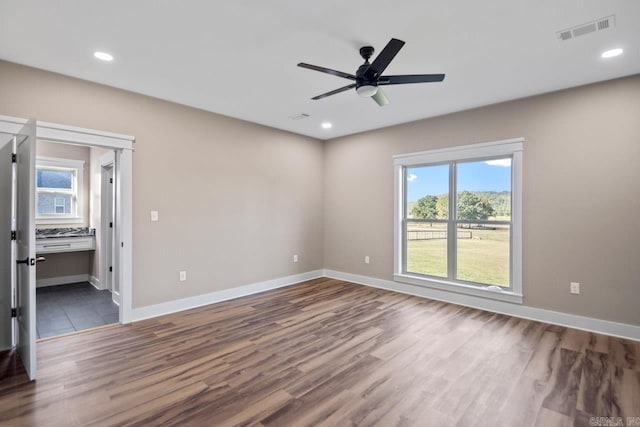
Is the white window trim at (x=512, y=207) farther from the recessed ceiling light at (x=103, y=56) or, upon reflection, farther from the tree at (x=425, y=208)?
the recessed ceiling light at (x=103, y=56)

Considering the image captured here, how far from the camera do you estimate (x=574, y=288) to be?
11.8ft

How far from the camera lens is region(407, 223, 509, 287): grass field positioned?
4234 mm

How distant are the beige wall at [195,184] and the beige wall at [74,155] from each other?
10.0ft

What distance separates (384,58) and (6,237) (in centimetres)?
383

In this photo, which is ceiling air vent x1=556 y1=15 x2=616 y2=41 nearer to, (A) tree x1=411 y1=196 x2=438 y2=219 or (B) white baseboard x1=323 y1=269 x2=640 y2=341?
(A) tree x1=411 y1=196 x2=438 y2=219

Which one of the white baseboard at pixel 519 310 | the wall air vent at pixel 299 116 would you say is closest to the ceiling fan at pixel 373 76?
the wall air vent at pixel 299 116

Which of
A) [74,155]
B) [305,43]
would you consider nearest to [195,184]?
[305,43]

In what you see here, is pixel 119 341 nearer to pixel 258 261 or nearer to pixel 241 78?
pixel 258 261

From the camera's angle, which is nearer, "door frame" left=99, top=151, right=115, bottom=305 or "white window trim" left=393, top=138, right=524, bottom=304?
"white window trim" left=393, top=138, right=524, bottom=304

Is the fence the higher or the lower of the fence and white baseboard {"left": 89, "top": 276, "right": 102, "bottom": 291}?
the higher

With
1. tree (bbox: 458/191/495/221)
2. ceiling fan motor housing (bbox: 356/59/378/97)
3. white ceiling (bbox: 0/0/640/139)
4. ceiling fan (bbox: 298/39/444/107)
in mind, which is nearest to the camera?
white ceiling (bbox: 0/0/640/139)

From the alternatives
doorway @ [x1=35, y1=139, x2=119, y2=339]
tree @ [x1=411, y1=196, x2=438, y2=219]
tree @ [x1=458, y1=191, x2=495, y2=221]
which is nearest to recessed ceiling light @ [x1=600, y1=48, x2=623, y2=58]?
tree @ [x1=458, y1=191, x2=495, y2=221]

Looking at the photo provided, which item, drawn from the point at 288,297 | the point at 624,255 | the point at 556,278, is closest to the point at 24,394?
the point at 288,297

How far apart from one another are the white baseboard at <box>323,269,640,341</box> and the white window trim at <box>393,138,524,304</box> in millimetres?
81
